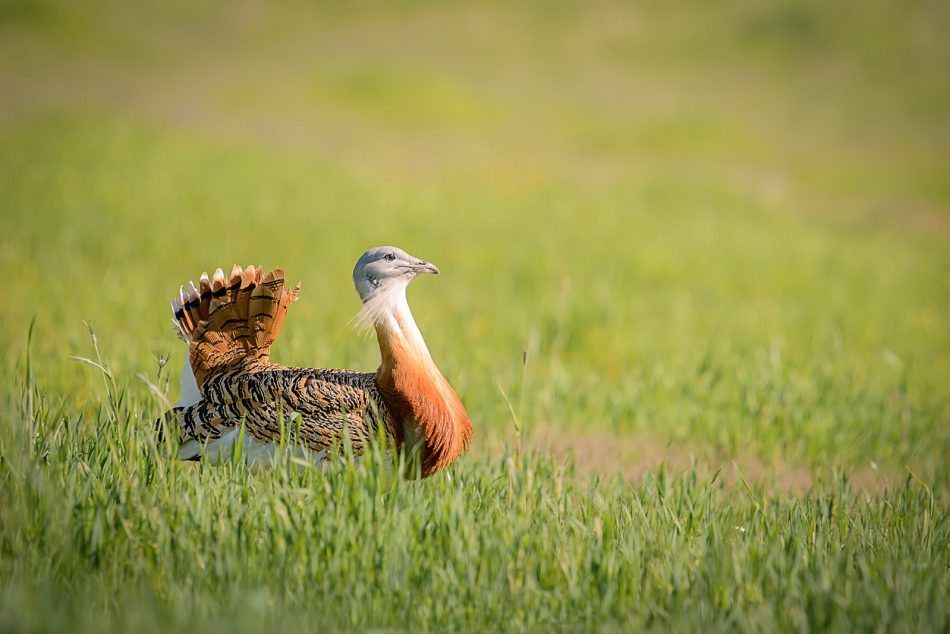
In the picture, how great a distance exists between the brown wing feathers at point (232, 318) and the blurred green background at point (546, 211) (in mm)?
275

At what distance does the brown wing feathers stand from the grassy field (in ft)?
1.21

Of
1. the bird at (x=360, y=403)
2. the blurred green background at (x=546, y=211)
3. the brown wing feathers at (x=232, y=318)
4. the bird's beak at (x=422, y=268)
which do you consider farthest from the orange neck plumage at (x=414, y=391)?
the blurred green background at (x=546, y=211)

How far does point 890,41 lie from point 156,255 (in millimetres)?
30522

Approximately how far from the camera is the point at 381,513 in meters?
3.03

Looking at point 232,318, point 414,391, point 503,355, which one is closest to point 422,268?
point 414,391

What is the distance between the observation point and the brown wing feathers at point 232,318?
3.90 m

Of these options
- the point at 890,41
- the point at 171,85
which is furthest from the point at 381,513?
the point at 890,41

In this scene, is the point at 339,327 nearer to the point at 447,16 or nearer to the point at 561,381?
the point at 561,381

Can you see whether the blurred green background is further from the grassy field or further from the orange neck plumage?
the orange neck plumage

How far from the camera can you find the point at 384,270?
11.7 feet

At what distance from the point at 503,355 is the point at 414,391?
3.41 meters

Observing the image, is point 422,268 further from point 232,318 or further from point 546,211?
point 546,211

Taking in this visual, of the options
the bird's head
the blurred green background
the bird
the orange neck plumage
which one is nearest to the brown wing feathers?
the bird

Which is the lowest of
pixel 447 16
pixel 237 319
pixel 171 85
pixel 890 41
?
pixel 237 319
